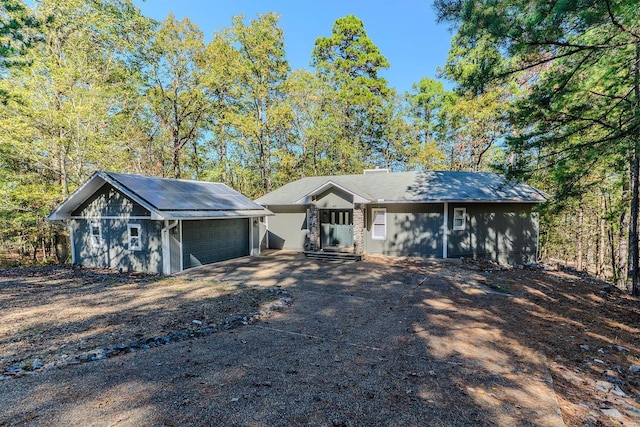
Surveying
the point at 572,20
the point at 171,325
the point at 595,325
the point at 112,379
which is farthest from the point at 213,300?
the point at 572,20

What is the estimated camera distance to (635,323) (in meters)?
6.27

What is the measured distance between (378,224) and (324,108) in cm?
1229

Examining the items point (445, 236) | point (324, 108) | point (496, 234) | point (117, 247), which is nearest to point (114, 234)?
point (117, 247)

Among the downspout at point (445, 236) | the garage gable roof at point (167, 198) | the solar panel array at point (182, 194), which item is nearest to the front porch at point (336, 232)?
the garage gable roof at point (167, 198)

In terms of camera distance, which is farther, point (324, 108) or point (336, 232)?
point (324, 108)

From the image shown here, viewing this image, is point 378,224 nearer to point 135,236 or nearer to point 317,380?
point 135,236

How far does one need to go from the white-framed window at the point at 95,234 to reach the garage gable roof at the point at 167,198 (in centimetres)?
110

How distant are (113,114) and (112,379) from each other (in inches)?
677

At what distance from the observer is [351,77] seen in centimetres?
2278

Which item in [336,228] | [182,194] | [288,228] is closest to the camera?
[182,194]

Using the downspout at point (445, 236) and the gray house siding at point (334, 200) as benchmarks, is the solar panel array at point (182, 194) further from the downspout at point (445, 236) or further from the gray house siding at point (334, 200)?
the downspout at point (445, 236)

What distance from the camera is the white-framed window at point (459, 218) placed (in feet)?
42.8

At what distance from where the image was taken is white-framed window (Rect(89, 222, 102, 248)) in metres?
11.8

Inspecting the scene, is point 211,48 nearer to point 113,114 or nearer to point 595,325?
point 113,114
